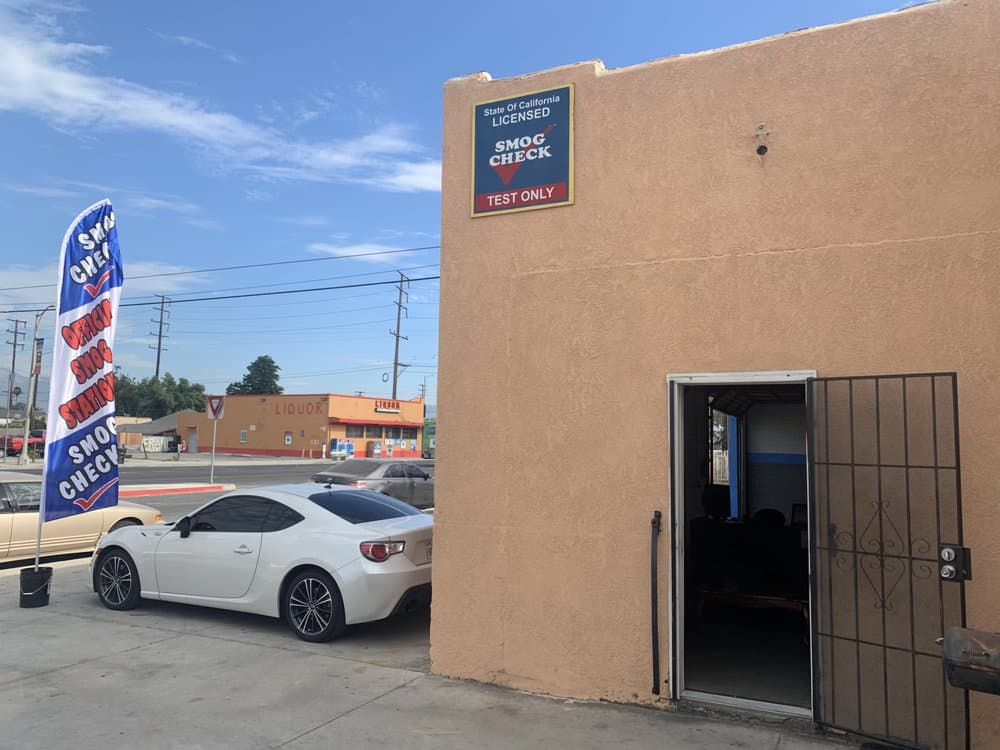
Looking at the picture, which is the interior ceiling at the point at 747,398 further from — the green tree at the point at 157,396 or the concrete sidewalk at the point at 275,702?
the green tree at the point at 157,396

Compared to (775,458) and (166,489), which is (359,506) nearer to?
(775,458)

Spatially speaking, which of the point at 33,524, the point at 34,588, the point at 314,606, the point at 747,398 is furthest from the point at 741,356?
the point at 33,524

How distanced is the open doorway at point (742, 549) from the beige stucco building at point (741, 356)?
0.22 ft

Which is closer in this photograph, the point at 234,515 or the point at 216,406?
the point at 234,515

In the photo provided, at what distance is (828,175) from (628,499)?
2572 mm

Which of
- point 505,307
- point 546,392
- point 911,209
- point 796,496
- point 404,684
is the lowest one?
point 404,684

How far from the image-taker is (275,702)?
523 cm

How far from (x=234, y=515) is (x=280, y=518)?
0.62 meters

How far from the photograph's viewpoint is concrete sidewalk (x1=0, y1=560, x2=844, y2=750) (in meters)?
4.59

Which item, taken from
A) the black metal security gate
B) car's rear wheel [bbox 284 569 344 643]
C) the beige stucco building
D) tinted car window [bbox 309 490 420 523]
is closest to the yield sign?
tinted car window [bbox 309 490 420 523]

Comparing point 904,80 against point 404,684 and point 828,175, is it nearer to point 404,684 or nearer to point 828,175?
point 828,175

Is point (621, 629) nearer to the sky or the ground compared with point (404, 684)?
nearer to the sky

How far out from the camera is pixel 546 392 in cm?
566

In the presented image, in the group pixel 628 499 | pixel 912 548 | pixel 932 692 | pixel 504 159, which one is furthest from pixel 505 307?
pixel 932 692
